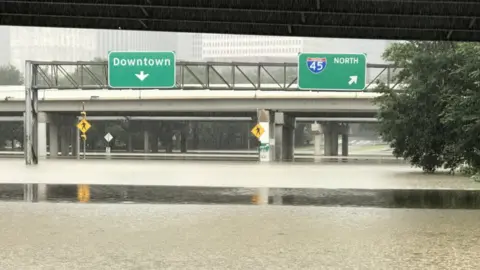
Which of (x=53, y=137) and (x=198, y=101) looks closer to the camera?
(x=198, y=101)

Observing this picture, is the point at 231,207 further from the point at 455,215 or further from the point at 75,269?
the point at 75,269

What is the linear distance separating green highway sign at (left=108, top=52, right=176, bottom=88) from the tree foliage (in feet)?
41.7

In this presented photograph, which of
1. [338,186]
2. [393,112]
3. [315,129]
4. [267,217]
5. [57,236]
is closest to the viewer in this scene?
[57,236]

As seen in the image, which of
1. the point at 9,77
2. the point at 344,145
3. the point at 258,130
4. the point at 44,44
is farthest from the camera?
the point at 44,44

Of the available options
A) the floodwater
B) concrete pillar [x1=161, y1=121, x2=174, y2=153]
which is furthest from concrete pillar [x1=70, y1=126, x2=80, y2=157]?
the floodwater

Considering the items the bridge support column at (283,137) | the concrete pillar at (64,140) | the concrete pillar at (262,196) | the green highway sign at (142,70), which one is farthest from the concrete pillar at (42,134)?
the concrete pillar at (262,196)

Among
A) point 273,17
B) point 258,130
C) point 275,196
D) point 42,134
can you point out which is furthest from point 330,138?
point 273,17

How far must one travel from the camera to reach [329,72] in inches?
1303

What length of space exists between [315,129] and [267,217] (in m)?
60.4

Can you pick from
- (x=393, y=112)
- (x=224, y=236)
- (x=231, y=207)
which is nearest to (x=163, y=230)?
(x=224, y=236)

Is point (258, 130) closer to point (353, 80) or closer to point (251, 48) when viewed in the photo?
point (353, 80)

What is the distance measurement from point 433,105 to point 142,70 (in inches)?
674

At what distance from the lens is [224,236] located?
A: 380 inches

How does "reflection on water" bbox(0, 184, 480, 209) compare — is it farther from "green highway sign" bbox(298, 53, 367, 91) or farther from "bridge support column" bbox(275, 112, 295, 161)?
"bridge support column" bbox(275, 112, 295, 161)
